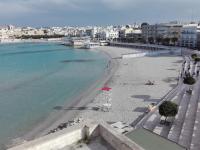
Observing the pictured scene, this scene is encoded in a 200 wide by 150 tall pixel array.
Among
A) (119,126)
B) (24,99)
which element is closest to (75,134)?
(119,126)

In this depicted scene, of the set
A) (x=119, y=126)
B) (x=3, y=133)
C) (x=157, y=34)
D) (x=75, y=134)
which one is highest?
(x=157, y=34)

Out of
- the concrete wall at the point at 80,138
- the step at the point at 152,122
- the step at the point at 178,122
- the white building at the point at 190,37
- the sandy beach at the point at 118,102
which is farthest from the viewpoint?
the white building at the point at 190,37

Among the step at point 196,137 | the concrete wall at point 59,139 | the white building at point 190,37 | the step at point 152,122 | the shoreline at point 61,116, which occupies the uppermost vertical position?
the white building at point 190,37

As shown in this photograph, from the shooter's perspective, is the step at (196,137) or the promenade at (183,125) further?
the promenade at (183,125)

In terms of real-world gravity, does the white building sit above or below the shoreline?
above

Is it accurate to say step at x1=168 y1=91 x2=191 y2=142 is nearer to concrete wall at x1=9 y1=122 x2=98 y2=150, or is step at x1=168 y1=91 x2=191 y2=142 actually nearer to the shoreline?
concrete wall at x1=9 y1=122 x2=98 y2=150

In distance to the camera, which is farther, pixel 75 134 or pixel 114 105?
pixel 114 105

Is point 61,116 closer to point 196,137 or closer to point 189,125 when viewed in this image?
point 189,125

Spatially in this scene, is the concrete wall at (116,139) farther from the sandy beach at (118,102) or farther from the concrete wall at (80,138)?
the sandy beach at (118,102)

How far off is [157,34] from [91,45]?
27308 mm

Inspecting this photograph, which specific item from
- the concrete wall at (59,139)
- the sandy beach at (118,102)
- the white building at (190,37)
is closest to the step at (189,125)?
the sandy beach at (118,102)

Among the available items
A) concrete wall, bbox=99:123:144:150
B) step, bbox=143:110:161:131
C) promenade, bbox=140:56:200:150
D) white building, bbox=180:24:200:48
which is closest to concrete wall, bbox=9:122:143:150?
concrete wall, bbox=99:123:144:150

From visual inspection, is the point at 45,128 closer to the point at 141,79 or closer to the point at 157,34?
the point at 141,79

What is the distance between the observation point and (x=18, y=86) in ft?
89.9
